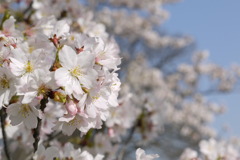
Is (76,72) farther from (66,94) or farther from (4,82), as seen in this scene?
(4,82)

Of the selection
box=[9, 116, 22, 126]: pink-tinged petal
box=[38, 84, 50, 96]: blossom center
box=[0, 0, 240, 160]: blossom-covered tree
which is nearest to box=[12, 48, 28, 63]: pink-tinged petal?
box=[0, 0, 240, 160]: blossom-covered tree

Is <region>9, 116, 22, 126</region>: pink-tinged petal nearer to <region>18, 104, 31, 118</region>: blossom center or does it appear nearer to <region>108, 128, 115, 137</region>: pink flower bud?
<region>18, 104, 31, 118</region>: blossom center

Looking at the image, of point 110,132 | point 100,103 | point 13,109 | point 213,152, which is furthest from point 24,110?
point 213,152

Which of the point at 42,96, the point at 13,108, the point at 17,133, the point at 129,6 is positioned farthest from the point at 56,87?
the point at 129,6

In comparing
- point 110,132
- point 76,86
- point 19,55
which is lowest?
point 19,55

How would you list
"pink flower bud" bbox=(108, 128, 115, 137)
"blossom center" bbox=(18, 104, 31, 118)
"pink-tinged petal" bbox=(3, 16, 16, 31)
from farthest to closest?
"pink flower bud" bbox=(108, 128, 115, 137) < "pink-tinged petal" bbox=(3, 16, 16, 31) < "blossom center" bbox=(18, 104, 31, 118)

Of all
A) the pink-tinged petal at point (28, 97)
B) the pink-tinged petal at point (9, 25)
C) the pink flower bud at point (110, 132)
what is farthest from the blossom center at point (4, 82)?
the pink flower bud at point (110, 132)
